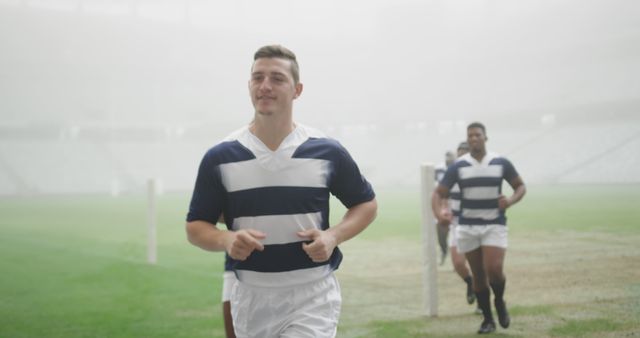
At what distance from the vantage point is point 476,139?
7.14 m

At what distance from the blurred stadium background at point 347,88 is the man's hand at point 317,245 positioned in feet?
147

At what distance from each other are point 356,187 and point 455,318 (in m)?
5.22

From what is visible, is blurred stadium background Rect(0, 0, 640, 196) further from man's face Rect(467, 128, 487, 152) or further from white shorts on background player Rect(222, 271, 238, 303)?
white shorts on background player Rect(222, 271, 238, 303)

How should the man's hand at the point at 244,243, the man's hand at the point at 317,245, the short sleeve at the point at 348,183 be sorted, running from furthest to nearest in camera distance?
the short sleeve at the point at 348,183 < the man's hand at the point at 317,245 < the man's hand at the point at 244,243

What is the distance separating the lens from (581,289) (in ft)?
31.0

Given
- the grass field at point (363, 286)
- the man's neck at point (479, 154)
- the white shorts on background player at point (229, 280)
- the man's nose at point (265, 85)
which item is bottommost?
the grass field at point (363, 286)

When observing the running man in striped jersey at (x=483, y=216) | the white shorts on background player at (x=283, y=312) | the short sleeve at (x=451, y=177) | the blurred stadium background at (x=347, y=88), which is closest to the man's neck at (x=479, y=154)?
the running man in striped jersey at (x=483, y=216)

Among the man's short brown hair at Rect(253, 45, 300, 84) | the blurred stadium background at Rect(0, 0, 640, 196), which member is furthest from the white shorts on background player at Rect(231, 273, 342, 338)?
the blurred stadium background at Rect(0, 0, 640, 196)

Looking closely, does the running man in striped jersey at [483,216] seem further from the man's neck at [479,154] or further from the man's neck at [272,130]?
the man's neck at [272,130]

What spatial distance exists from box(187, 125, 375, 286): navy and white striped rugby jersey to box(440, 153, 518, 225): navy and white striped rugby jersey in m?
4.42

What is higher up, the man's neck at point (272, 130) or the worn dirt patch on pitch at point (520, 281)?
the man's neck at point (272, 130)

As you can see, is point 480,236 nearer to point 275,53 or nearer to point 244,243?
point 275,53

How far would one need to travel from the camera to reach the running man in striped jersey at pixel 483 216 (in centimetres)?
695

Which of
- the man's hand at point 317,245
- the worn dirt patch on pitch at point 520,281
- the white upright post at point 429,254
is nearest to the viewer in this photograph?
the man's hand at point 317,245
